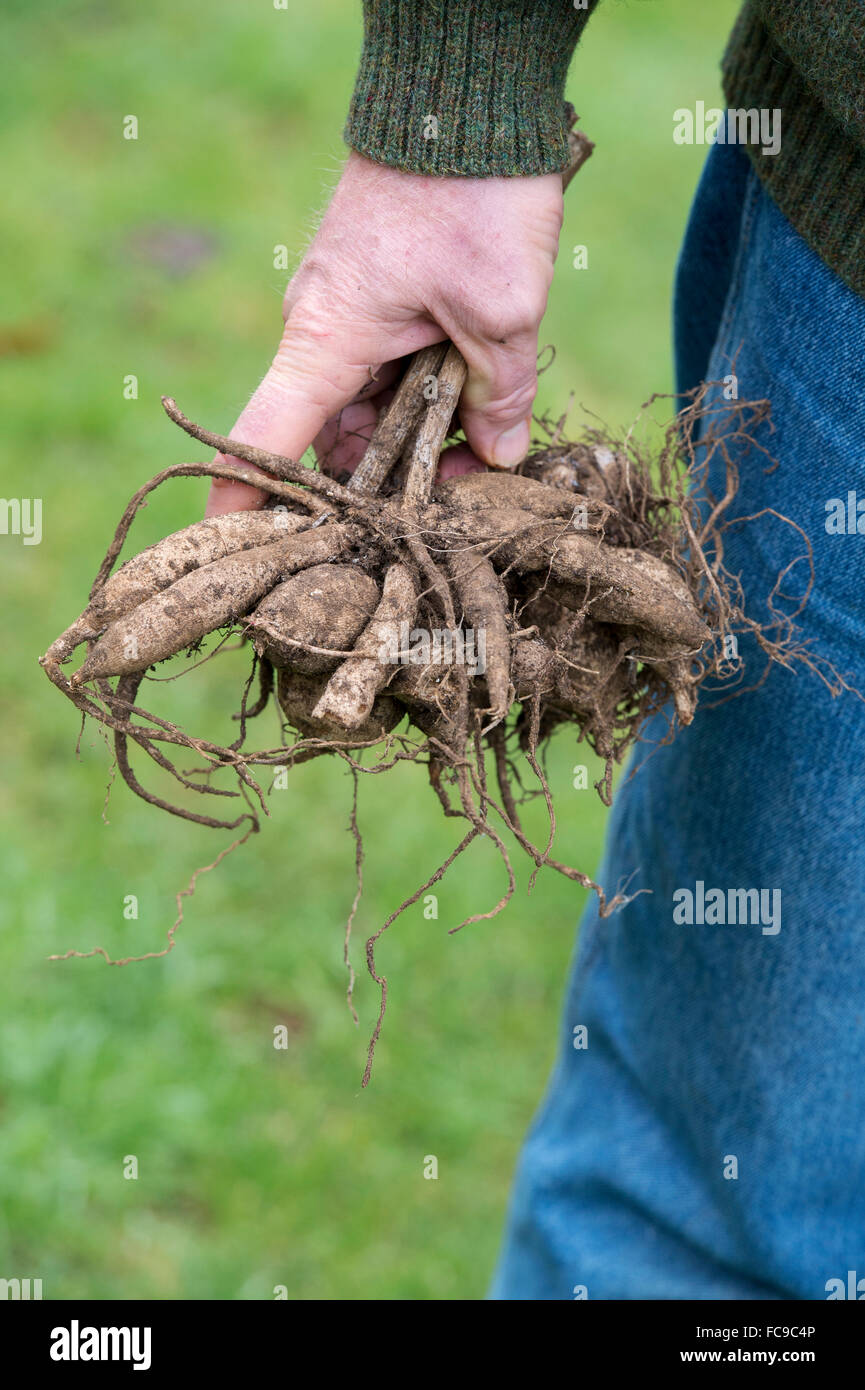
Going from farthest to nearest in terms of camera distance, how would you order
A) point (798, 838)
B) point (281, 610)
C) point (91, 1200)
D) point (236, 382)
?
1. point (236, 382)
2. point (91, 1200)
3. point (798, 838)
4. point (281, 610)

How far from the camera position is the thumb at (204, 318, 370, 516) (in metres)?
1.18

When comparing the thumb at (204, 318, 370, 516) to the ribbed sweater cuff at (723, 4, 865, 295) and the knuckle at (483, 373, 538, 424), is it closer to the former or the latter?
the knuckle at (483, 373, 538, 424)

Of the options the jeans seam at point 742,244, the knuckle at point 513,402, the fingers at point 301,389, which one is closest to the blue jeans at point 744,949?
the jeans seam at point 742,244

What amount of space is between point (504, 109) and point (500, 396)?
0.27 metres

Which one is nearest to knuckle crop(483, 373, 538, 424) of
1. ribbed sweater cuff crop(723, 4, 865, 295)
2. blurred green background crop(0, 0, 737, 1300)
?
ribbed sweater cuff crop(723, 4, 865, 295)

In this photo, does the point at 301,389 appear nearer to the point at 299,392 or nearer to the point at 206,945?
the point at 299,392

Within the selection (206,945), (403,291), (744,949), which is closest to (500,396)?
(403,291)

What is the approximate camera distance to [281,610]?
1.13 meters

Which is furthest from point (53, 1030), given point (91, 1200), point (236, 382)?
point (236, 382)

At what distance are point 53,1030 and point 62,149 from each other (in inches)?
126

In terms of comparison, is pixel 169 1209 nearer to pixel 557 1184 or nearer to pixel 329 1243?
pixel 329 1243

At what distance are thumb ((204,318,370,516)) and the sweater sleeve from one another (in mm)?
174

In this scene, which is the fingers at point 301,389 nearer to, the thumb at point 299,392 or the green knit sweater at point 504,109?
the thumb at point 299,392

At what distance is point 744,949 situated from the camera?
4.46ft
